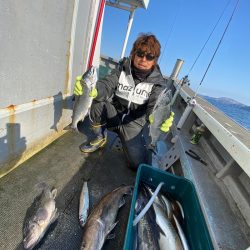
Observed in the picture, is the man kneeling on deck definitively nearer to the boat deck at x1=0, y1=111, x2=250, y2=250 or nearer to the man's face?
the man's face

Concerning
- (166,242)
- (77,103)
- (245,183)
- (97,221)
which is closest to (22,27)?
(77,103)

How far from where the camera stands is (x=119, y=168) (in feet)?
10.2

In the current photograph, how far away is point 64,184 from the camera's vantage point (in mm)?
2486

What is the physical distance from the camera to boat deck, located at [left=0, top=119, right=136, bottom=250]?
1.87 m

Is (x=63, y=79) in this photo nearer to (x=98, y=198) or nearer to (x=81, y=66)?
(x=81, y=66)

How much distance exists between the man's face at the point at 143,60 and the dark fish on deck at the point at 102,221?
6.15 feet

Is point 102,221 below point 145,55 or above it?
below

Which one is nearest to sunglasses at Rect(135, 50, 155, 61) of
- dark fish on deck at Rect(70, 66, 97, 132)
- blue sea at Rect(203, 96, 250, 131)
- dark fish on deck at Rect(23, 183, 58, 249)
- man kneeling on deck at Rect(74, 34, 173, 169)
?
man kneeling on deck at Rect(74, 34, 173, 169)

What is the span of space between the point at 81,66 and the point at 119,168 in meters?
2.02

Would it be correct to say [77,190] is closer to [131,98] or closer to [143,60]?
[131,98]

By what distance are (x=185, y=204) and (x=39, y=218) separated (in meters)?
1.60

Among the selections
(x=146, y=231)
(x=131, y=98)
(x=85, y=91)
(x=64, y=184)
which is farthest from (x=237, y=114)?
(x=64, y=184)

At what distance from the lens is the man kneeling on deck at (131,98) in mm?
3076

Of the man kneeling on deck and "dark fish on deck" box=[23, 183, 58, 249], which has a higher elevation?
the man kneeling on deck
